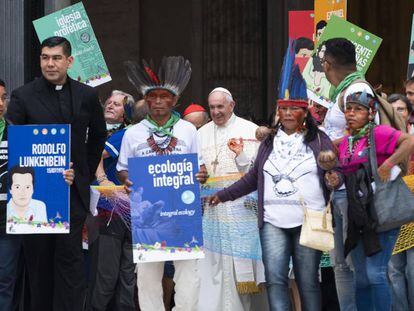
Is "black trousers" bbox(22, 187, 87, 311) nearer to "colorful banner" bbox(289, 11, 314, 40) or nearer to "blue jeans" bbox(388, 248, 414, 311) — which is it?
"blue jeans" bbox(388, 248, 414, 311)

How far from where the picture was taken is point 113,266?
36.0ft

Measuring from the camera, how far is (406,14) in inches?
706

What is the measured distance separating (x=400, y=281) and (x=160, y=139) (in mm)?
2364

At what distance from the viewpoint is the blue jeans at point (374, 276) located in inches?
343

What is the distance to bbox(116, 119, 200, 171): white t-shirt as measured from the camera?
31.6 ft

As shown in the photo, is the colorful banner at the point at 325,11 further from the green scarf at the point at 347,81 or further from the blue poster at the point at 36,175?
the blue poster at the point at 36,175

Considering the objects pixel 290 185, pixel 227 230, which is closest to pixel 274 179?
pixel 290 185

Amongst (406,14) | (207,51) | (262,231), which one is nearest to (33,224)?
(262,231)

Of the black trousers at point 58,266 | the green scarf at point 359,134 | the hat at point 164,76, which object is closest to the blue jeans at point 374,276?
the green scarf at point 359,134

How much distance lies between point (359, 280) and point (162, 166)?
1.72m

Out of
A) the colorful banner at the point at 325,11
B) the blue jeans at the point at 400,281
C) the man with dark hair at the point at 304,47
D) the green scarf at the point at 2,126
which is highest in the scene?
the colorful banner at the point at 325,11

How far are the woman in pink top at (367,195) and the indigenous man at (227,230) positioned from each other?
162cm

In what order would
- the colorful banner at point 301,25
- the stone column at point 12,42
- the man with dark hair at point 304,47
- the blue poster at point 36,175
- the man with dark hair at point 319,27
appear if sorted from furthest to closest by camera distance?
the colorful banner at point 301,25 < the stone column at point 12,42 < the man with dark hair at point 304,47 < the man with dark hair at point 319,27 < the blue poster at point 36,175

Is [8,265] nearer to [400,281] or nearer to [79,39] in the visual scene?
[79,39]
